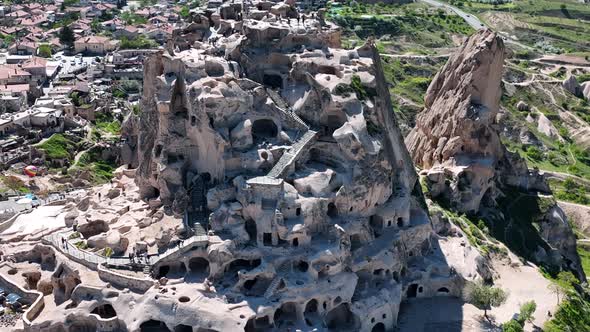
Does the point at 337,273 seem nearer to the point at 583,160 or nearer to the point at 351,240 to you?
the point at 351,240

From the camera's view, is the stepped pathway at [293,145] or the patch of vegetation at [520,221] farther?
the patch of vegetation at [520,221]

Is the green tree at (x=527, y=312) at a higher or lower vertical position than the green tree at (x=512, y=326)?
lower

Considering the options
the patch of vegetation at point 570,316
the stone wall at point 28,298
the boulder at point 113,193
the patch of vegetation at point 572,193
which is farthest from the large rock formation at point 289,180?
the patch of vegetation at point 572,193

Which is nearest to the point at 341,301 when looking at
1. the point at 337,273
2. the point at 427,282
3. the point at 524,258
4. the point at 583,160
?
the point at 337,273

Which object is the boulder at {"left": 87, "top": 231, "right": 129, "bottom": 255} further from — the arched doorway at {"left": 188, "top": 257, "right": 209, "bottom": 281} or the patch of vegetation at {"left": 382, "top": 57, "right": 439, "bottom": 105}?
the patch of vegetation at {"left": 382, "top": 57, "right": 439, "bottom": 105}

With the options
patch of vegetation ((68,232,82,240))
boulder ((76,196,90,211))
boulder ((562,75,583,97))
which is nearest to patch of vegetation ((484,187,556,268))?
boulder ((76,196,90,211))

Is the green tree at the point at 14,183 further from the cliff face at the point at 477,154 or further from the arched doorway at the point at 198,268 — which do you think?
the cliff face at the point at 477,154

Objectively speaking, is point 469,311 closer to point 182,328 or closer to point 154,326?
point 182,328
